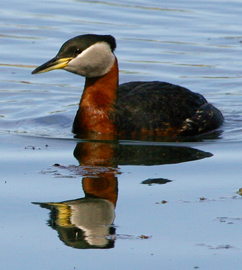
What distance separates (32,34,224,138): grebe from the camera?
11.2 metres

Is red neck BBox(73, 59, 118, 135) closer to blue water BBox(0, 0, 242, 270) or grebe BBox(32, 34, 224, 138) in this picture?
grebe BBox(32, 34, 224, 138)

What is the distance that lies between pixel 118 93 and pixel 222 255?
18.0ft

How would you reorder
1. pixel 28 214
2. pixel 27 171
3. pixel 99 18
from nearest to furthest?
1. pixel 28 214
2. pixel 27 171
3. pixel 99 18

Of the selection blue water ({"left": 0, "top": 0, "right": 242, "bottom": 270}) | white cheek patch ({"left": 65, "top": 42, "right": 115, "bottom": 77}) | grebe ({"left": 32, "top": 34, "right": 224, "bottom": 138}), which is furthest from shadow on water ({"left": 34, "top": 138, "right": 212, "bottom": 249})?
white cheek patch ({"left": 65, "top": 42, "right": 115, "bottom": 77})

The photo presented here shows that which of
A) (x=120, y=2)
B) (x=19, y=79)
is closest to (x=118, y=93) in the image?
(x=19, y=79)

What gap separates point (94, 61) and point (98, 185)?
307 cm

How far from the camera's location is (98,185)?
8727 millimetres

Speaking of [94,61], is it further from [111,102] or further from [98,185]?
[98,185]

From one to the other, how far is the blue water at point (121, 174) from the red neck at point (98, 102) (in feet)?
1.13

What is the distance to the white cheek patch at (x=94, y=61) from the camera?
36.8 feet

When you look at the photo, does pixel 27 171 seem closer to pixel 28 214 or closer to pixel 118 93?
pixel 28 214

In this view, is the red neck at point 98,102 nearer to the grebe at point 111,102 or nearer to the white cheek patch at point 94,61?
the grebe at point 111,102

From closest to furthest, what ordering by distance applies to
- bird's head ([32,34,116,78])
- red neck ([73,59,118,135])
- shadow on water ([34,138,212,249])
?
shadow on water ([34,138,212,249]) → bird's head ([32,34,116,78]) → red neck ([73,59,118,135])

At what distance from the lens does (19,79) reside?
15.0 m
